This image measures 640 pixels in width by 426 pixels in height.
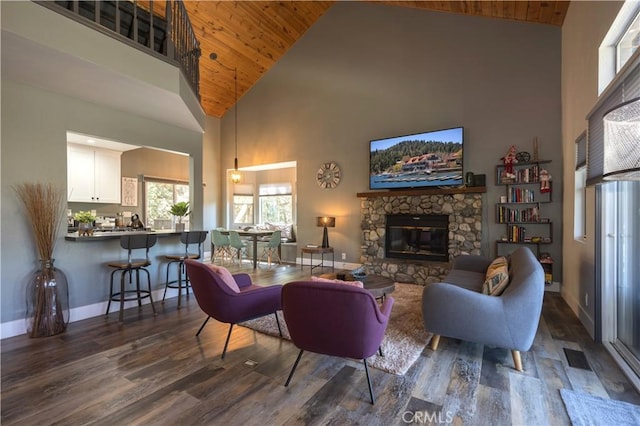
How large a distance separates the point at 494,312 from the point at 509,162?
136 inches

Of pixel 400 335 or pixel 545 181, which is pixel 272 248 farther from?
pixel 545 181

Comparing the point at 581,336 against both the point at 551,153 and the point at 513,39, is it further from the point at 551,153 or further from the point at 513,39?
the point at 513,39

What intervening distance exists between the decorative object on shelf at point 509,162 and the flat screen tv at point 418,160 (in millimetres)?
672

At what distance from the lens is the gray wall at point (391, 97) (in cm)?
496

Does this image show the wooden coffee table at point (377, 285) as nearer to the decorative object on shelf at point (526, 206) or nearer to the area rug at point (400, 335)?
the area rug at point (400, 335)

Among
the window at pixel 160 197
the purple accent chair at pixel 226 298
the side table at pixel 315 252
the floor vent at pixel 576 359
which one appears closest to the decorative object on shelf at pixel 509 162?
the floor vent at pixel 576 359

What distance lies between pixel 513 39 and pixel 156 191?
812cm

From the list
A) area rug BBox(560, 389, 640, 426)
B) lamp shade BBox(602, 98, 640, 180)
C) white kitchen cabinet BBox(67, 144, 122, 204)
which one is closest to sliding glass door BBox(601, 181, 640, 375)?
area rug BBox(560, 389, 640, 426)

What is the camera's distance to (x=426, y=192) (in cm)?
566

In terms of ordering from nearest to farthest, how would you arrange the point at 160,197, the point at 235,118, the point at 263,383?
the point at 263,383 < the point at 160,197 < the point at 235,118

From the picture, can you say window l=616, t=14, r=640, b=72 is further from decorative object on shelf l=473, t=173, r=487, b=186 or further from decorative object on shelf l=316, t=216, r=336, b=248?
decorative object on shelf l=316, t=216, r=336, b=248

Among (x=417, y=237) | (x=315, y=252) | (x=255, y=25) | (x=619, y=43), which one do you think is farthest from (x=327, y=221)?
(x=619, y=43)

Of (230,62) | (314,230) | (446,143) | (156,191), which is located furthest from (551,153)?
(156,191)

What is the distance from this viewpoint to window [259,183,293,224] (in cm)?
901
